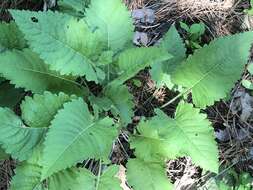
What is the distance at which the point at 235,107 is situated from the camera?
280cm

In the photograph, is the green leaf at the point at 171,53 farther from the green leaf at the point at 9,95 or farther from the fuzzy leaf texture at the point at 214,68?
the green leaf at the point at 9,95

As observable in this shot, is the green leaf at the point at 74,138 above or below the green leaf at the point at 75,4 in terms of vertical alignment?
below

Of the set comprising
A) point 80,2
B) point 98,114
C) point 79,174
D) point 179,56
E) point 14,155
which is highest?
point 80,2

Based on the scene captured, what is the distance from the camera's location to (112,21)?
252 centimetres

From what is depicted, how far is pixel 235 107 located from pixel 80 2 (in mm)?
1255

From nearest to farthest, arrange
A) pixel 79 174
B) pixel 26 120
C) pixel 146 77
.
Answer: pixel 26 120 → pixel 79 174 → pixel 146 77

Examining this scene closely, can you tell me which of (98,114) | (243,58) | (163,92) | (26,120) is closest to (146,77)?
(163,92)

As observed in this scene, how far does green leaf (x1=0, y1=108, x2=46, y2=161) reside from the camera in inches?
87.3

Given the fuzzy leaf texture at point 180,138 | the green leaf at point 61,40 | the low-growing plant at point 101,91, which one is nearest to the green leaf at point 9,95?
the low-growing plant at point 101,91

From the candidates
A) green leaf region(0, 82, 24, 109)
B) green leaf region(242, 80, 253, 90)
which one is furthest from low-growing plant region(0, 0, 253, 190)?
green leaf region(242, 80, 253, 90)

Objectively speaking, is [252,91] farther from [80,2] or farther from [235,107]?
[80,2]

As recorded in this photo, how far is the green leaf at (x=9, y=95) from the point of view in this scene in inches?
103

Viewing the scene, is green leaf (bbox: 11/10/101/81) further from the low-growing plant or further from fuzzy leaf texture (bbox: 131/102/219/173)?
fuzzy leaf texture (bbox: 131/102/219/173)

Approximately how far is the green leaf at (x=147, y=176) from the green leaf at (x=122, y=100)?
0.29 meters
